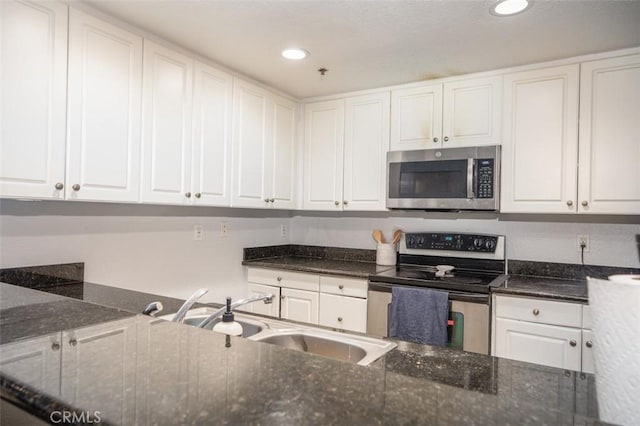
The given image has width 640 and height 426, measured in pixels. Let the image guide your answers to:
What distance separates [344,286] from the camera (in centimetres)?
277

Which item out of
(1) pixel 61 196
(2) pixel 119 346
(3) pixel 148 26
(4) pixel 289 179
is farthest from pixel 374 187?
(2) pixel 119 346

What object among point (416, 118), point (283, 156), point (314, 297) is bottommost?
point (314, 297)

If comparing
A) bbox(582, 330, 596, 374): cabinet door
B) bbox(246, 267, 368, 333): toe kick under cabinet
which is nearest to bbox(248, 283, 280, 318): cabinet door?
bbox(246, 267, 368, 333): toe kick under cabinet

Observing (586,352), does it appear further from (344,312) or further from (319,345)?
(319,345)

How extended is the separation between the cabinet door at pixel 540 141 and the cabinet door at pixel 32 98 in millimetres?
2449

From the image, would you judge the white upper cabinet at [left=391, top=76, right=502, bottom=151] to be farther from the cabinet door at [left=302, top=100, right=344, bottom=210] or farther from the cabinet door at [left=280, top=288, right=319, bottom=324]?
the cabinet door at [left=280, top=288, right=319, bottom=324]

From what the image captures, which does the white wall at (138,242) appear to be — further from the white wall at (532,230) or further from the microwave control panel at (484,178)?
the microwave control panel at (484,178)

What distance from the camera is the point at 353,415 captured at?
1.59ft

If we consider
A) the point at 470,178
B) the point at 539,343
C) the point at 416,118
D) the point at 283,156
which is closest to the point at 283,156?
the point at 283,156

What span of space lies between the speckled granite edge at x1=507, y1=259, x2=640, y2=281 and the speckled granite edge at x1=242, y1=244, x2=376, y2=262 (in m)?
1.07

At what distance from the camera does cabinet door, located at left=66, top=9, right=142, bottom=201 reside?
183 centimetres

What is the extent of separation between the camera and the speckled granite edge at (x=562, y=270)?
2.46 meters

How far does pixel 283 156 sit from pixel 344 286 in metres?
1.14

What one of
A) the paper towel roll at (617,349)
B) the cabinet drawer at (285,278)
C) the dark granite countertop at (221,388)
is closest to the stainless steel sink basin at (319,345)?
the dark granite countertop at (221,388)
